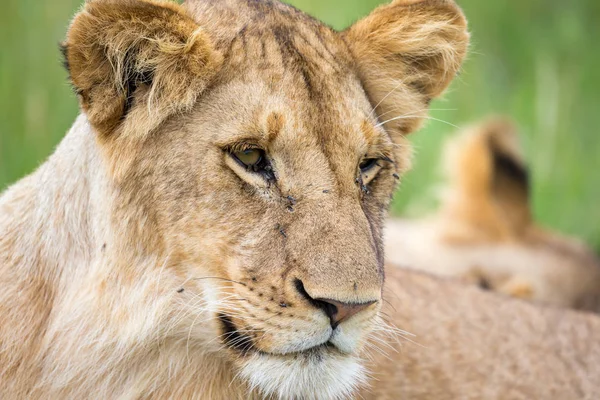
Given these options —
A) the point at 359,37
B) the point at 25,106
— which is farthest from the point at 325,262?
the point at 25,106

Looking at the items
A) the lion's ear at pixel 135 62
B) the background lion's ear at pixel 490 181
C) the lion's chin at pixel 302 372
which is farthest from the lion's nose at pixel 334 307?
the background lion's ear at pixel 490 181

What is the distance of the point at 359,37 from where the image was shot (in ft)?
10.4

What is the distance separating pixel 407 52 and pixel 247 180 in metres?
0.90

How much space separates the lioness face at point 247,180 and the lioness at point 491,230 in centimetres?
402

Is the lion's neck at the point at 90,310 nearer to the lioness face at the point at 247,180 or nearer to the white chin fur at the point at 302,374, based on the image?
the lioness face at the point at 247,180

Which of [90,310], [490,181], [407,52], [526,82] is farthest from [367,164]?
[526,82]

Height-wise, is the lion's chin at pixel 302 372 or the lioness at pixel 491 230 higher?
the lioness at pixel 491 230

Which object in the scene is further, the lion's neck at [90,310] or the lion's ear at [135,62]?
the lion's neck at [90,310]

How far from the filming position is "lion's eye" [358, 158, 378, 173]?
9.45ft

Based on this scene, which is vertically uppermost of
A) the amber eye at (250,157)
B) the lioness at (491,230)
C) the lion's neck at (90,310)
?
the lioness at (491,230)

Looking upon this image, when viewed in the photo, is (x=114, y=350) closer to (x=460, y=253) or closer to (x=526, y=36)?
(x=460, y=253)

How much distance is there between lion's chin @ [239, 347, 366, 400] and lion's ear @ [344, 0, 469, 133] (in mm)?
894

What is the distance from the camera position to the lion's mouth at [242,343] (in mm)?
2490

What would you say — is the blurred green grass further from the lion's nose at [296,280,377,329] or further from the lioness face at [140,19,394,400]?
the lion's nose at [296,280,377,329]
